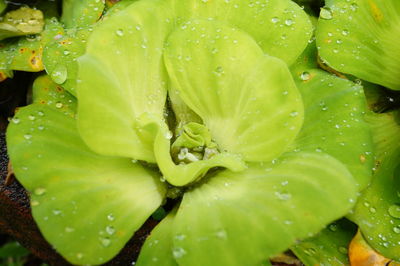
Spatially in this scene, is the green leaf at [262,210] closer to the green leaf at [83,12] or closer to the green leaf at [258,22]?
the green leaf at [258,22]

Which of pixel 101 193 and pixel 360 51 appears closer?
pixel 101 193

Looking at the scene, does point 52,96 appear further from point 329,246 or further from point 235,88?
point 329,246

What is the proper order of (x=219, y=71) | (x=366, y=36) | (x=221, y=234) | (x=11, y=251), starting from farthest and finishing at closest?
(x=11, y=251) < (x=366, y=36) < (x=219, y=71) < (x=221, y=234)

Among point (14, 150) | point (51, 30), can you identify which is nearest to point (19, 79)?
point (51, 30)

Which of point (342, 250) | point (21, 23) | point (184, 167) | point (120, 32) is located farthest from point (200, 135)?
point (21, 23)

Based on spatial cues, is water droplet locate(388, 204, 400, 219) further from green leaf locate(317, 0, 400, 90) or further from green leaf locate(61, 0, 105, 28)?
green leaf locate(61, 0, 105, 28)

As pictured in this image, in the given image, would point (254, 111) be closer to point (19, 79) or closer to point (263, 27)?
point (263, 27)

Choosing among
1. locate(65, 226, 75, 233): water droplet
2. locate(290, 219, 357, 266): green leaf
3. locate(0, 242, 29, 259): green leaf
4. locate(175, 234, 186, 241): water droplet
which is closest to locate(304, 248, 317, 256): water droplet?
locate(290, 219, 357, 266): green leaf
